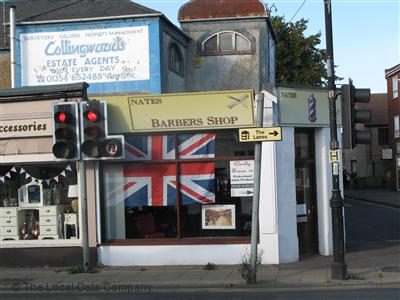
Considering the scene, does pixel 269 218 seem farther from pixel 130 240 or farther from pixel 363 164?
pixel 363 164

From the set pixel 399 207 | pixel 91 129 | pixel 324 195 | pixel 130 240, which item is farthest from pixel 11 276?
pixel 399 207

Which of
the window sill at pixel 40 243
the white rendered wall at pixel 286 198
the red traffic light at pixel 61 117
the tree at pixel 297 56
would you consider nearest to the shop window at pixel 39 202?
the window sill at pixel 40 243

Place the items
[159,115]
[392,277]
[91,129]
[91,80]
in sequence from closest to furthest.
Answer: [392,277] → [91,129] → [159,115] → [91,80]

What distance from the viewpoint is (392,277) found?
34.7 feet

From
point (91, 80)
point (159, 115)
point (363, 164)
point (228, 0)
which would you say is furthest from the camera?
point (363, 164)

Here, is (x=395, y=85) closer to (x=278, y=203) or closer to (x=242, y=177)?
(x=278, y=203)

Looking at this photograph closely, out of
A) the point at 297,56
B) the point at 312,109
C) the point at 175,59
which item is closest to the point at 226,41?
the point at 175,59

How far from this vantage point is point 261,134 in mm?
10391

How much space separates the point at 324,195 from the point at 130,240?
4.87 meters

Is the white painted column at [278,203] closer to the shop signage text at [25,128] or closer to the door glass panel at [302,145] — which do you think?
the door glass panel at [302,145]

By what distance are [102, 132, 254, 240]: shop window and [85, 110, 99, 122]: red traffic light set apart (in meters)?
1.46

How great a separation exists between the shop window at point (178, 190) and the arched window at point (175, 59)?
16.4 ft

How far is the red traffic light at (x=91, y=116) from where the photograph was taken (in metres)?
12.0

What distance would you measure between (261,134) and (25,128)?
5913 mm
